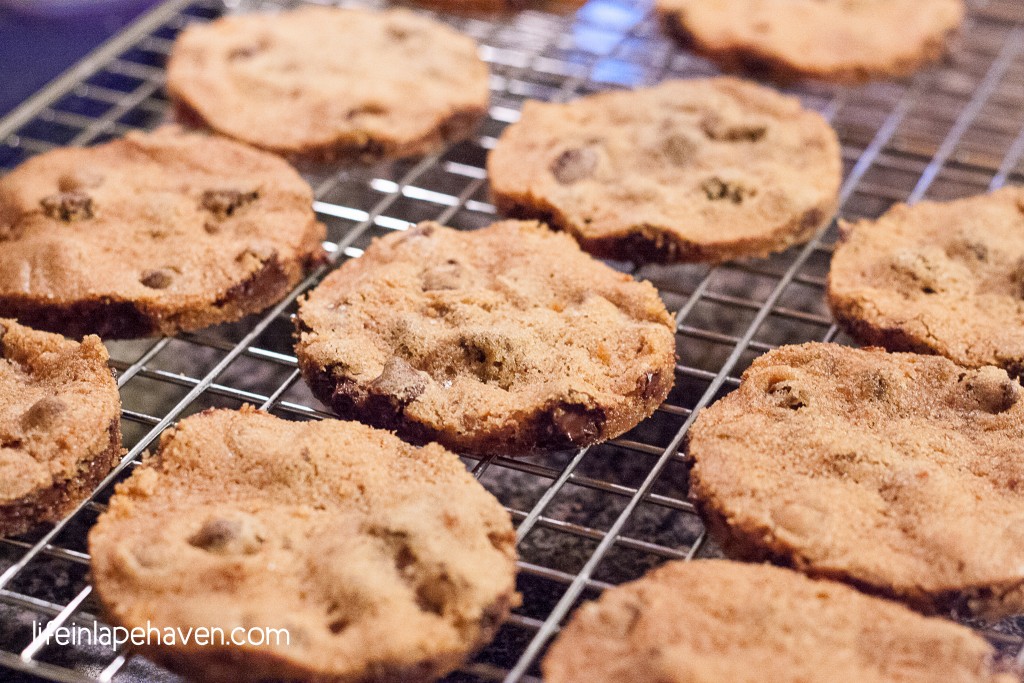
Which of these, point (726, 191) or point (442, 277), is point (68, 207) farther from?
point (726, 191)

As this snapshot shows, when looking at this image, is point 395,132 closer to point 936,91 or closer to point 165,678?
point 165,678

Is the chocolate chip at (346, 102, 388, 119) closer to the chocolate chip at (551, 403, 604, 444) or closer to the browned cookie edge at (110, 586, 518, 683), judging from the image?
the chocolate chip at (551, 403, 604, 444)

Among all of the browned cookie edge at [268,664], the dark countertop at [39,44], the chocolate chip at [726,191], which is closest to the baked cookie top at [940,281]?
the chocolate chip at [726,191]

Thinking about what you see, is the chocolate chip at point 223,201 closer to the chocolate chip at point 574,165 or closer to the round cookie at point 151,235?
the round cookie at point 151,235

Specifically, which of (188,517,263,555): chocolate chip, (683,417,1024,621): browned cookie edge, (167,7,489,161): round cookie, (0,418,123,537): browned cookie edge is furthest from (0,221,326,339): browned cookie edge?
(683,417,1024,621): browned cookie edge

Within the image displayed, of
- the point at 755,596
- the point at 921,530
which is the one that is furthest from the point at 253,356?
the point at 921,530

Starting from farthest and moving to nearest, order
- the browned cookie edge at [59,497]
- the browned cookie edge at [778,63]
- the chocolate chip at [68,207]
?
the browned cookie edge at [778,63], the chocolate chip at [68,207], the browned cookie edge at [59,497]
